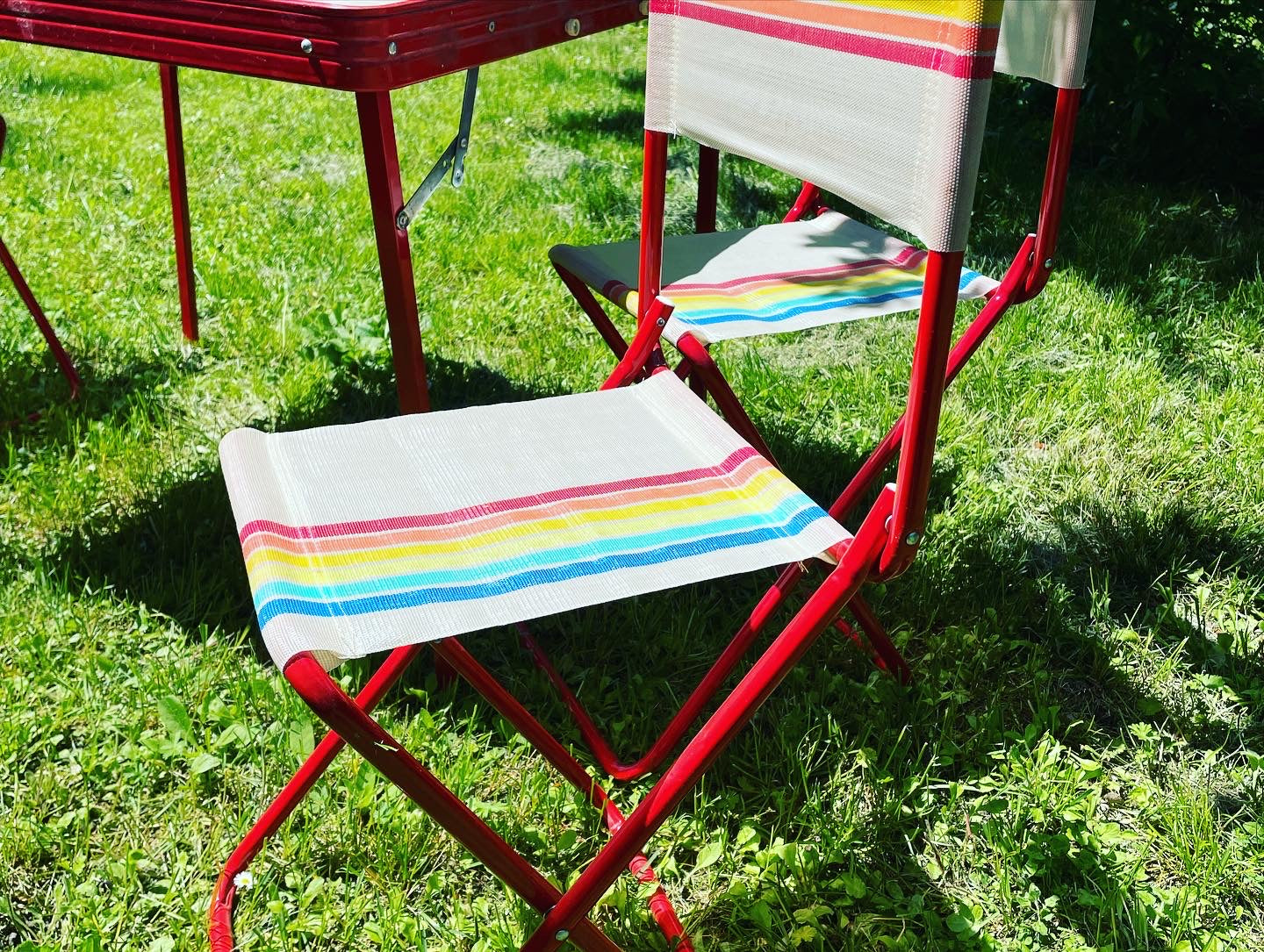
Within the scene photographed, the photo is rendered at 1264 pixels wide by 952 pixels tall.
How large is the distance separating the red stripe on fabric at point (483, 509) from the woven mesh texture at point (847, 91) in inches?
15.5

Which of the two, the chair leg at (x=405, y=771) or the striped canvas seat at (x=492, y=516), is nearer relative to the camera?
the chair leg at (x=405, y=771)

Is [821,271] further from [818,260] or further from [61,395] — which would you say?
[61,395]

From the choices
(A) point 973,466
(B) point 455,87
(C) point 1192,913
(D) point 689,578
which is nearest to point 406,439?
(D) point 689,578

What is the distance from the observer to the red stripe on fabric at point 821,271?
6.55 feet

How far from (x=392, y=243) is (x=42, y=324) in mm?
1440

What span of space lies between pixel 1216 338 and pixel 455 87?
393 centimetres

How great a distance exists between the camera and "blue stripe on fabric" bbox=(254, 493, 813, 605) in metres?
1.21

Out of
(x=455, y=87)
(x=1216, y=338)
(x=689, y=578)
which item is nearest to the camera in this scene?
(x=689, y=578)

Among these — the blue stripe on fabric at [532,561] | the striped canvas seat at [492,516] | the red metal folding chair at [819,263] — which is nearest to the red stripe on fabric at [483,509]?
the striped canvas seat at [492,516]

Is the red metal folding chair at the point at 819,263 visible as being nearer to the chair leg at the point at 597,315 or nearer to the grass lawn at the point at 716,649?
the chair leg at the point at 597,315

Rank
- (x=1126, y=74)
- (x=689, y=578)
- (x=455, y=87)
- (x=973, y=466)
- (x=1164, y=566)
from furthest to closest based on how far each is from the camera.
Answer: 1. (x=455, y=87)
2. (x=1126, y=74)
3. (x=973, y=466)
4. (x=1164, y=566)
5. (x=689, y=578)

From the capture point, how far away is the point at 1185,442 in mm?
2678

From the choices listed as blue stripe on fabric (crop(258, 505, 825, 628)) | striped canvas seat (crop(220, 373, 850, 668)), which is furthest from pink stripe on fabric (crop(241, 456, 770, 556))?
blue stripe on fabric (crop(258, 505, 825, 628))

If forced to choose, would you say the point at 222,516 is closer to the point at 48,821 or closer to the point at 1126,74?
the point at 48,821
